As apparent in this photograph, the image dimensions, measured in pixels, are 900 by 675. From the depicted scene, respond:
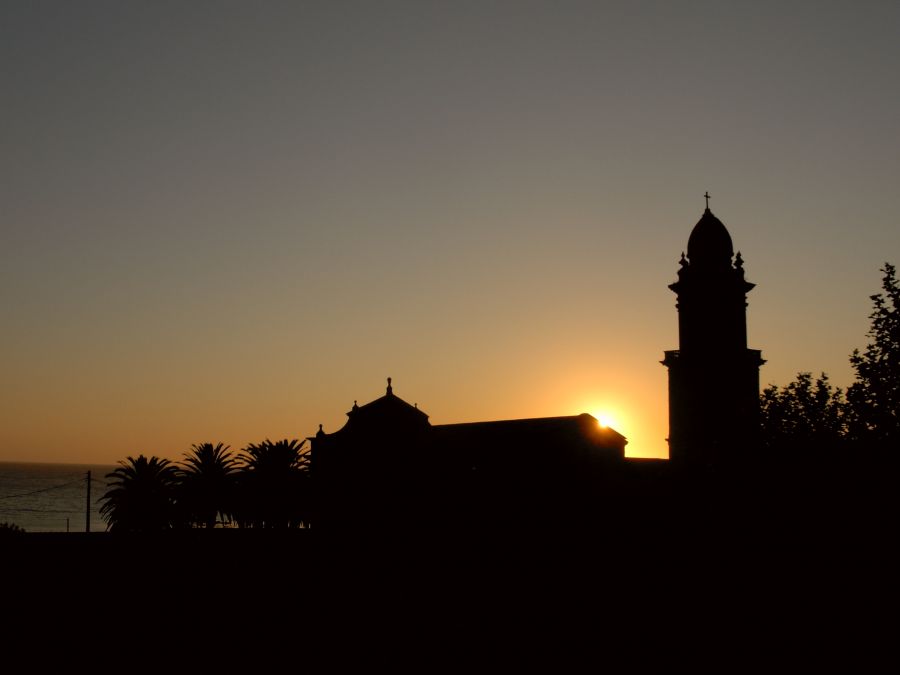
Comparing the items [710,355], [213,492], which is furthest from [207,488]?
[710,355]

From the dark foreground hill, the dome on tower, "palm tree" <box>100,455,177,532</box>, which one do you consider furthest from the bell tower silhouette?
"palm tree" <box>100,455,177,532</box>

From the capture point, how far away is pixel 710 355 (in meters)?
60.1

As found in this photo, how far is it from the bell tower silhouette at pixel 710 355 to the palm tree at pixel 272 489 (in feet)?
86.1

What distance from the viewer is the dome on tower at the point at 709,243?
61312 mm

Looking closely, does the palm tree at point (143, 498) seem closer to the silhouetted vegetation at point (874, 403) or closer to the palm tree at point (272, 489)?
the palm tree at point (272, 489)

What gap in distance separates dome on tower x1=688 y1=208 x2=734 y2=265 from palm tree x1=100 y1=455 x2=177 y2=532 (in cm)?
3727

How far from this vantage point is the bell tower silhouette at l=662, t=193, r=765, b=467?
59.8 metres

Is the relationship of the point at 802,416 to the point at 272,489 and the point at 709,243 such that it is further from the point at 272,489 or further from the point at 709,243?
the point at 272,489

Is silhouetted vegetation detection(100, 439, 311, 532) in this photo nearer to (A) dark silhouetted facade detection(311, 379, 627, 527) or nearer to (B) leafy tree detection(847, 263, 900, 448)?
(A) dark silhouetted facade detection(311, 379, 627, 527)

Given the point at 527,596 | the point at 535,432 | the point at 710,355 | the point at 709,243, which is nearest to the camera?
the point at 527,596

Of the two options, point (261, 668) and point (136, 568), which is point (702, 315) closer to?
point (136, 568)

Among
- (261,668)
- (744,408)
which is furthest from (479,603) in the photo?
(744,408)

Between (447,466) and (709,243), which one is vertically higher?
(709,243)

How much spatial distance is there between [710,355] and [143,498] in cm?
3762
